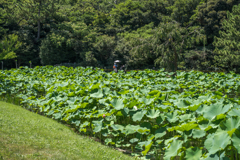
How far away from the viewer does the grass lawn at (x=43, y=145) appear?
2920 mm

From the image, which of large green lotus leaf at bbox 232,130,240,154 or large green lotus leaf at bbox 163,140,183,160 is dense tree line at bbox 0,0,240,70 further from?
large green lotus leaf at bbox 232,130,240,154

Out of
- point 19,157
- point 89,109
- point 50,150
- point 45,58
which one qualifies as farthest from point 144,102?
point 45,58

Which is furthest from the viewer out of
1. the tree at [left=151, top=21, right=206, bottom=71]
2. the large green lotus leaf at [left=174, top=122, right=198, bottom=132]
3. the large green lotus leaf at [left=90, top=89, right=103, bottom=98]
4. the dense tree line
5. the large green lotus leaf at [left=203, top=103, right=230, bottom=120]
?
the dense tree line

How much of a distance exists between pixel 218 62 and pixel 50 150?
20.5 metres

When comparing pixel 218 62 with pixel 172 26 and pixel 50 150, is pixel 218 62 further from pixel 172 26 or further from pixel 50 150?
pixel 50 150

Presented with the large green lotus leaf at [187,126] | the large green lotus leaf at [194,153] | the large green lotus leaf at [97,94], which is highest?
the large green lotus leaf at [187,126]

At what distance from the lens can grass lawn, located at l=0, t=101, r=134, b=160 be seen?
2920 mm

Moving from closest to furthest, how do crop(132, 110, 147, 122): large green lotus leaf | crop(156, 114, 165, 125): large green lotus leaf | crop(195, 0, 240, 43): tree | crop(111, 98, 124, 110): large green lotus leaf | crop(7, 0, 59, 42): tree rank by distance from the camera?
crop(156, 114, 165, 125): large green lotus leaf
crop(132, 110, 147, 122): large green lotus leaf
crop(111, 98, 124, 110): large green lotus leaf
crop(195, 0, 240, 43): tree
crop(7, 0, 59, 42): tree

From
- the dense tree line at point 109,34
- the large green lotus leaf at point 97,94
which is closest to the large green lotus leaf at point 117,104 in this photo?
the large green lotus leaf at point 97,94

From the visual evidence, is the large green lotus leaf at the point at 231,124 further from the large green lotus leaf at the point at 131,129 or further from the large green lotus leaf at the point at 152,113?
the large green lotus leaf at the point at 131,129

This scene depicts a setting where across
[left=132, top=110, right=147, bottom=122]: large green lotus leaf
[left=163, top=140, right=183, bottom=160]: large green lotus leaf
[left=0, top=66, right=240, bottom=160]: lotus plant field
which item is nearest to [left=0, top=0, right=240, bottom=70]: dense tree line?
[left=0, top=66, right=240, bottom=160]: lotus plant field

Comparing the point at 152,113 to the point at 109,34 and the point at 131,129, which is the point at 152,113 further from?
the point at 109,34

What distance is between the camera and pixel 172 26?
14641 millimetres

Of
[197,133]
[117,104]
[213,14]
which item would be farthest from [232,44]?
[197,133]
